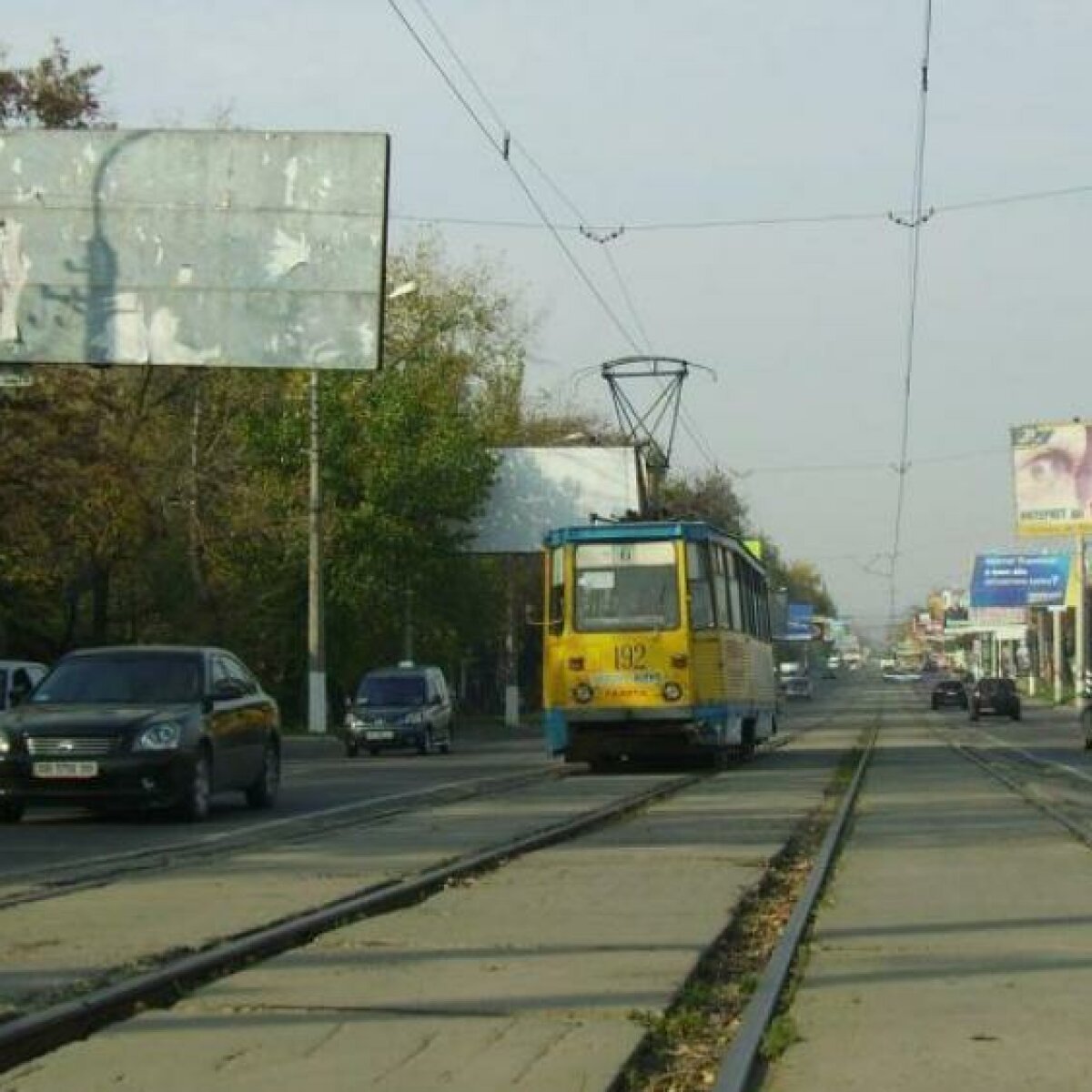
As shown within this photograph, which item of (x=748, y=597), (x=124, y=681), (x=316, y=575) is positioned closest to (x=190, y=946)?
(x=124, y=681)

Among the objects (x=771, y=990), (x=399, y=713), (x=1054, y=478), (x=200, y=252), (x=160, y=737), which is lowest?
(x=771, y=990)

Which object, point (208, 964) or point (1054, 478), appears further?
point (1054, 478)

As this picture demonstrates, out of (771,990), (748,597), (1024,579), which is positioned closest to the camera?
(771,990)

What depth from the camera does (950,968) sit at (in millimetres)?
9109

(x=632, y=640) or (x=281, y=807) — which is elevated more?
(x=632, y=640)

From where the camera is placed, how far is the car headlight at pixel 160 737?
17188 mm

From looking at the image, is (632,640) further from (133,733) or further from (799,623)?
(799,623)

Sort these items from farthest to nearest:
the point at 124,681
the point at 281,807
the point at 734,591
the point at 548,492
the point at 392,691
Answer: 1. the point at 548,492
2. the point at 392,691
3. the point at 734,591
4. the point at 281,807
5. the point at 124,681

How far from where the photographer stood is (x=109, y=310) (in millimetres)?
22797

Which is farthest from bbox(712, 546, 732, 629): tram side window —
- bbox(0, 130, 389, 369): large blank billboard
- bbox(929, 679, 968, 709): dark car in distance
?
bbox(929, 679, 968, 709): dark car in distance

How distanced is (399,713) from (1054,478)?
114 ft

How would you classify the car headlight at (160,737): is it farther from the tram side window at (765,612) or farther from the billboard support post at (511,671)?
the billboard support post at (511,671)

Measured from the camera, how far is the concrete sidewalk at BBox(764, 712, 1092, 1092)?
6824mm

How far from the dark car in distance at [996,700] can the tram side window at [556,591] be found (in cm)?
4028
